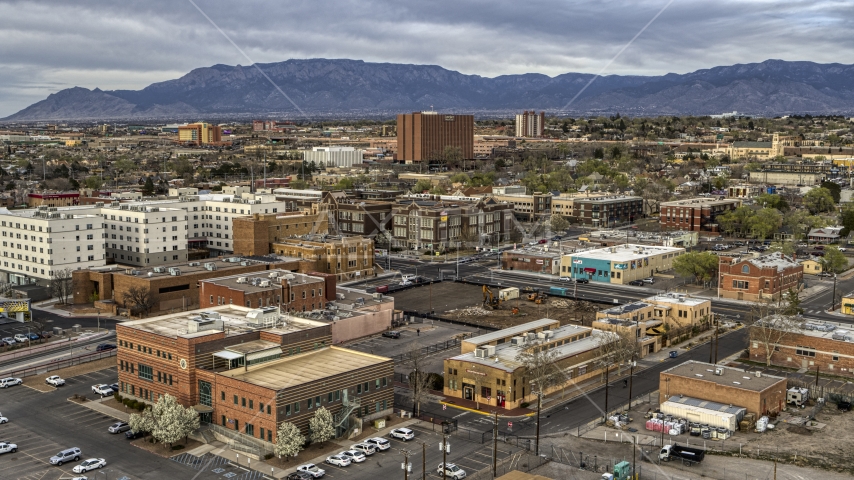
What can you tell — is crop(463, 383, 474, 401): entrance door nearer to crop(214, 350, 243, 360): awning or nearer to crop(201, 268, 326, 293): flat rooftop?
crop(214, 350, 243, 360): awning

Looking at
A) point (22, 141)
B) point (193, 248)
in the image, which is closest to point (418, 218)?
point (193, 248)

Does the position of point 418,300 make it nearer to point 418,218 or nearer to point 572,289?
point 572,289

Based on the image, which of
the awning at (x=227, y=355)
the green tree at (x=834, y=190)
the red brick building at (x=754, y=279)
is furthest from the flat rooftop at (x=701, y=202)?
the awning at (x=227, y=355)

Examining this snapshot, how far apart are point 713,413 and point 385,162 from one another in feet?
405

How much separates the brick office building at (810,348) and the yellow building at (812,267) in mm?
23582

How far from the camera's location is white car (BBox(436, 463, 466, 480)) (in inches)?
1044

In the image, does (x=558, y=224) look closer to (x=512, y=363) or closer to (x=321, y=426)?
(x=512, y=363)

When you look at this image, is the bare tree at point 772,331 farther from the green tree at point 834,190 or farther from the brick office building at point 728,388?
the green tree at point 834,190

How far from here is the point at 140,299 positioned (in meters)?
47.1

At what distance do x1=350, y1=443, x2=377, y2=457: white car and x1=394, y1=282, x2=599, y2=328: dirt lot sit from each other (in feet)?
61.3

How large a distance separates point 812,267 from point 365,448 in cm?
4688

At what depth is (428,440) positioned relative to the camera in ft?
97.7

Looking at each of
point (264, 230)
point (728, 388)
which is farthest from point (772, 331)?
point (264, 230)

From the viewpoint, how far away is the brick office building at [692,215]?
281 ft
